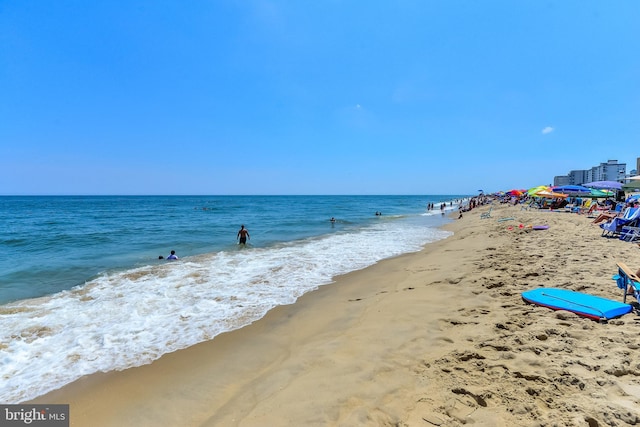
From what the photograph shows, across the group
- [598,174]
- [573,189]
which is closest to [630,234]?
[573,189]

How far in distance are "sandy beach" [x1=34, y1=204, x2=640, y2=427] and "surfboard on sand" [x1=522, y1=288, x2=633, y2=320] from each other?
13cm

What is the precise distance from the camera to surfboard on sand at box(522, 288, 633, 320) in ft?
14.4

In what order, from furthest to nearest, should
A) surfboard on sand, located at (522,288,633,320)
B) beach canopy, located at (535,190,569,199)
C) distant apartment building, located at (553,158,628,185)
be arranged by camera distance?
distant apartment building, located at (553,158,628,185), beach canopy, located at (535,190,569,199), surfboard on sand, located at (522,288,633,320)

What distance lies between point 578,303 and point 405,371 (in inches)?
127

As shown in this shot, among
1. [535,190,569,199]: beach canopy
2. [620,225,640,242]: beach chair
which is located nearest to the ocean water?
[620,225,640,242]: beach chair

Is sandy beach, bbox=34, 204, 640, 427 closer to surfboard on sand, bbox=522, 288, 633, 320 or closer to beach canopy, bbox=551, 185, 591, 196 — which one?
surfboard on sand, bbox=522, 288, 633, 320

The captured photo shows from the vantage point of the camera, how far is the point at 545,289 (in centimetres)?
548

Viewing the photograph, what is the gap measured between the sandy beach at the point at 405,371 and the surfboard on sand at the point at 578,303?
0.44 ft

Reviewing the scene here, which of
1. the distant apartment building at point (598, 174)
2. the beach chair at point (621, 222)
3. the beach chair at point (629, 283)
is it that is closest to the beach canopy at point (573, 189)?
the beach chair at point (621, 222)

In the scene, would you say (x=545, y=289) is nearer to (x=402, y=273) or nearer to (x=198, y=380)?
(x=402, y=273)

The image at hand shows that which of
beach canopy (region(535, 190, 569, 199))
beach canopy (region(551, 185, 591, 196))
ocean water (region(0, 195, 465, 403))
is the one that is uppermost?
beach canopy (region(551, 185, 591, 196))

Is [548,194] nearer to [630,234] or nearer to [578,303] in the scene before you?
[630,234]

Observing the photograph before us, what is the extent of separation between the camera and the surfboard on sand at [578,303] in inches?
173

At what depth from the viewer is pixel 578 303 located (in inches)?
185
